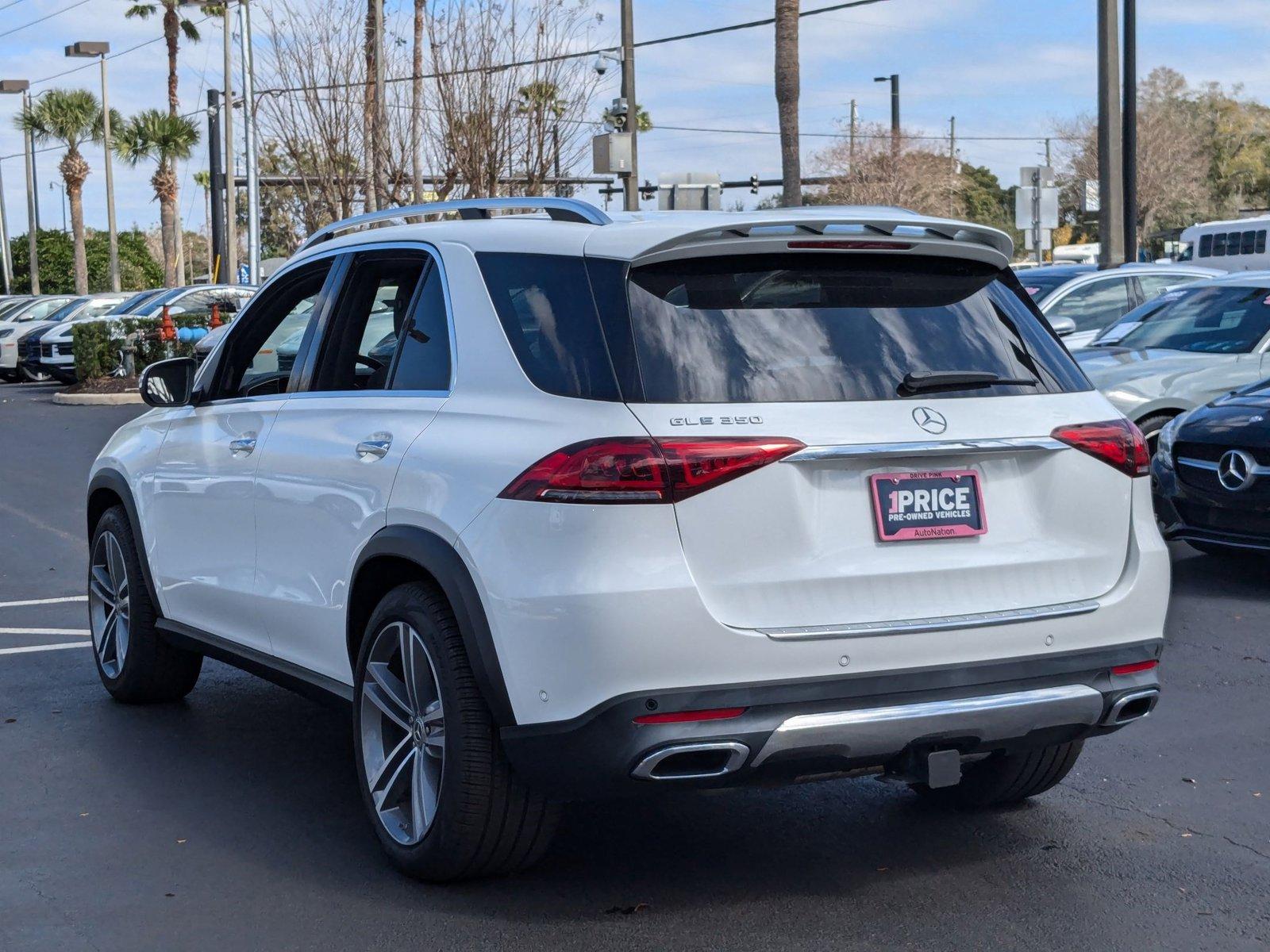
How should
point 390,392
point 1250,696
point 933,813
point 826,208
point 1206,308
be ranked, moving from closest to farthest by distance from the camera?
1. point 826,208
2. point 390,392
3. point 933,813
4. point 1250,696
5. point 1206,308

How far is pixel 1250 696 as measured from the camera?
262 inches

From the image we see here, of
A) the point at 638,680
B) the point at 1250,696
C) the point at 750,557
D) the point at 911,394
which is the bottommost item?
the point at 1250,696

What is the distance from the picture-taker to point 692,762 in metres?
3.91

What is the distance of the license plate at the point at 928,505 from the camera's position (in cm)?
404

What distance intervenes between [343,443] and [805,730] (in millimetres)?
1734

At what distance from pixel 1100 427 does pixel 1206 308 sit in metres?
8.42

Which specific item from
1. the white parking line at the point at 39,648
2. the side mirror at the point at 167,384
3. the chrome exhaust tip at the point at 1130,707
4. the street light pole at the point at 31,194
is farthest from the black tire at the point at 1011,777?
the street light pole at the point at 31,194

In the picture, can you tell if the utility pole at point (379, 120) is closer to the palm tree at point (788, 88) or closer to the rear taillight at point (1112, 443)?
the palm tree at point (788, 88)

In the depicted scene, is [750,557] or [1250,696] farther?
[1250,696]

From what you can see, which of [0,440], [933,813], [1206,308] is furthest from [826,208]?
[0,440]

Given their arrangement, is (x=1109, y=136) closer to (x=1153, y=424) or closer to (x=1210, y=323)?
(x=1210, y=323)

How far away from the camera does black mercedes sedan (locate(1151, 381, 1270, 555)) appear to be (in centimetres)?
869

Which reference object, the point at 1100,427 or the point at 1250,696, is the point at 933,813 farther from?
the point at 1250,696

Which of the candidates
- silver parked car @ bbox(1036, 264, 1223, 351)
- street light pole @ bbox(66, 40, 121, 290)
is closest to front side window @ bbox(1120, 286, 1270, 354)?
silver parked car @ bbox(1036, 264, 1223, 351)
